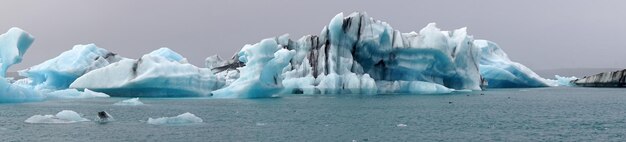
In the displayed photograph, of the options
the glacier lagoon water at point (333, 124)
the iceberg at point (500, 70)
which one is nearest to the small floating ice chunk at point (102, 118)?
the glacier lagoon water at point (333, 124)

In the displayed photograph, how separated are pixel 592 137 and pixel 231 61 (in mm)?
57519

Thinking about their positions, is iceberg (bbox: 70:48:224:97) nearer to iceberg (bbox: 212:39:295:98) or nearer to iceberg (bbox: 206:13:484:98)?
iceberg (bbox: 212:39:295:98)

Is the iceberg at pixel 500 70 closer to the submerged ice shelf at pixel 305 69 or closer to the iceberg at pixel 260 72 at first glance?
the submerged ice shelf at pixel 305 69

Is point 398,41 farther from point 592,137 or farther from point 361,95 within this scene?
point 592,137

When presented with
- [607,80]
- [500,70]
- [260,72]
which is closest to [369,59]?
[260,72]

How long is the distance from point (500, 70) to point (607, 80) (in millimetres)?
21115

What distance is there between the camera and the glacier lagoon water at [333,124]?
87.4 ft

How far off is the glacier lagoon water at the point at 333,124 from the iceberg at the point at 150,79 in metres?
5.10

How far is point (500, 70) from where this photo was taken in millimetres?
82750

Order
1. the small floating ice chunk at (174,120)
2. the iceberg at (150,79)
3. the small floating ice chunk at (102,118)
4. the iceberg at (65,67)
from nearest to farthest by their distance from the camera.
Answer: the small floating ice chunk at (174,120)
the small floating ice chunk at (102,118)
the iceberg at (150,79)
the iceberg at (65,67)

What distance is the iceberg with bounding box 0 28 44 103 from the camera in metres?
44.6

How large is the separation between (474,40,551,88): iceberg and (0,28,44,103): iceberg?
165 feet

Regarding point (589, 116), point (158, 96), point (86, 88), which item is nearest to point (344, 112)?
point (589, 116)

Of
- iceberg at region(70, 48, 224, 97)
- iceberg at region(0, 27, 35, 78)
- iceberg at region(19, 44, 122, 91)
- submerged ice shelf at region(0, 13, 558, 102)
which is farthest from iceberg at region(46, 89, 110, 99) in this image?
iceberg at region(19, 44, 122, 91)
